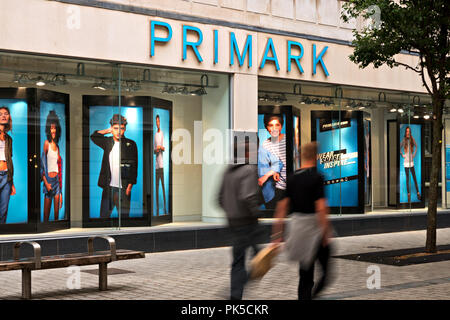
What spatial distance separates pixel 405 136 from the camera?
19547mm

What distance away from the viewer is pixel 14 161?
41.2 feet

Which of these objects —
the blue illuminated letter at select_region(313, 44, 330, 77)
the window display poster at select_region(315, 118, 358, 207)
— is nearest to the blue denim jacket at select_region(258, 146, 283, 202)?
the window display poster at select_region(315, 118, 358, 207)

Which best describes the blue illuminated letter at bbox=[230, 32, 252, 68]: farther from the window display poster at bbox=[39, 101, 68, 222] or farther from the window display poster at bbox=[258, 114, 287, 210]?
the window display poster at bbox=[39, 101, 68, 222]

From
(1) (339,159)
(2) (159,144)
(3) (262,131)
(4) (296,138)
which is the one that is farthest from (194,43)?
(1) (339,159)

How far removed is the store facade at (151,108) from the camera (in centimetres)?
1259

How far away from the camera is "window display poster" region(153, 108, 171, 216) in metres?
14.3

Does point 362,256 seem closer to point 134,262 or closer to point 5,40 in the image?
point 134,262

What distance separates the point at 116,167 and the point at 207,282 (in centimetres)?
465

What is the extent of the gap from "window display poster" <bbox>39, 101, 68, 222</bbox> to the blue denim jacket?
4829mm

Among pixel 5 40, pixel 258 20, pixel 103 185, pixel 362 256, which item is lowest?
pixel 362 256

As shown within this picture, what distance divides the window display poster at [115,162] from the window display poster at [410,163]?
8.61 m

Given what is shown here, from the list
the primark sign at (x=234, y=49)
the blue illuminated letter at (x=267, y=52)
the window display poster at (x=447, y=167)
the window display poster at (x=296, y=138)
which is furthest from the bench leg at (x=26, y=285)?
the window display poster at (x=447, y=167)
